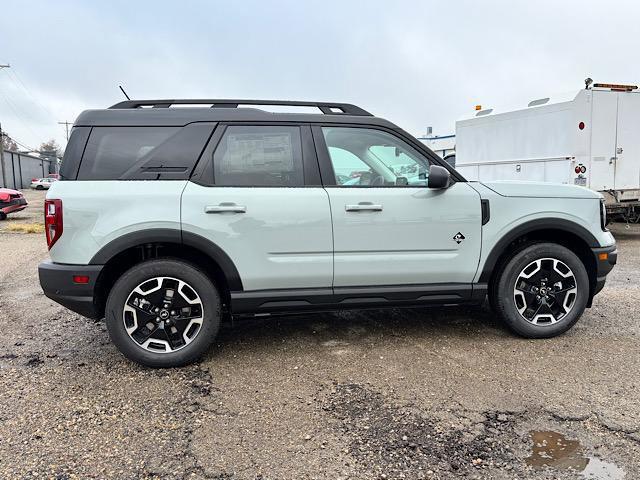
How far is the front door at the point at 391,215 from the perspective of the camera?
3.85 metres

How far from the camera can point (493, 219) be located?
4086 mm

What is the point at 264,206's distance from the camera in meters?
3.71

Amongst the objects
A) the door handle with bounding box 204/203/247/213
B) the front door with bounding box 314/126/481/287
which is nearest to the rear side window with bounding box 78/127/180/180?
the door handle with bounding box 204/203/247/213

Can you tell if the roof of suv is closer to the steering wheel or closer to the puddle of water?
the steering wheel

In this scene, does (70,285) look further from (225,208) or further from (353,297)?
(353,297)

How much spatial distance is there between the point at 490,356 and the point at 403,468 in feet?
5.58

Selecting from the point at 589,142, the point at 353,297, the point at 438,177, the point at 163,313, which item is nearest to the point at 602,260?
the point at 438,177

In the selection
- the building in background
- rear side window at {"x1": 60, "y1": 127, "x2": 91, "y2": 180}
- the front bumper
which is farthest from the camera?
the building in background

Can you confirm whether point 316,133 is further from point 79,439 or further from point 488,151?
point 488,151

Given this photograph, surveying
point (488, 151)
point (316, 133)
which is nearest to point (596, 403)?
point (316, 133)

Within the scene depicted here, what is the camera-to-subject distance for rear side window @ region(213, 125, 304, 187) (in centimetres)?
378

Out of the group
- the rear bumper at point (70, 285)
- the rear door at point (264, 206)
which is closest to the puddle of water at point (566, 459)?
the rear door at point (264, 206)

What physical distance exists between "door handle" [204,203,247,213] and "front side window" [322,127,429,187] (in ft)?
2.63

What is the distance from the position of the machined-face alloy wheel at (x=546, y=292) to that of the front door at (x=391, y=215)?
52 centimetres
